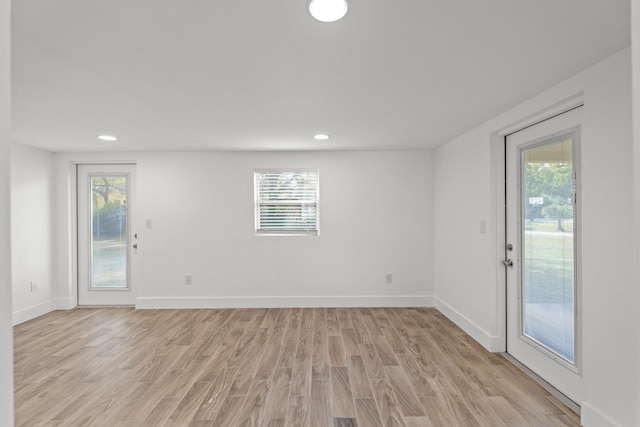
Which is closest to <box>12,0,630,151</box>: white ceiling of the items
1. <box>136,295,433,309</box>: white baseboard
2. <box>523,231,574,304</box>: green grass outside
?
<box>523,231,574,304</box>: green grass outside

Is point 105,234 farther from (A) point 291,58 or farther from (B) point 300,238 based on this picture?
(A) point 291,58

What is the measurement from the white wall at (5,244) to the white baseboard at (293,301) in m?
4.08

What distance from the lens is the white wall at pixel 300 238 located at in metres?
4.57

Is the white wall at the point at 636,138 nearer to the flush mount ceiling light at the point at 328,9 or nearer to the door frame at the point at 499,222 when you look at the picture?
the flush mount ceiling light at the point at 328,9

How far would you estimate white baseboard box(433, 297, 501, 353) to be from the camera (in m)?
3.08

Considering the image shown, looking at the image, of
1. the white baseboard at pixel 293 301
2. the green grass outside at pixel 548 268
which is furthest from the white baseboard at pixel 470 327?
the green grass outside at pixel 548 268

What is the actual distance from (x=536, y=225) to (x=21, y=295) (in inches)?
233

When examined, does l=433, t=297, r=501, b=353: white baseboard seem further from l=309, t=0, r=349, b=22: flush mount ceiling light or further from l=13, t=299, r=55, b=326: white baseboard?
l=13, t=299, r=55, b=326: white baseboard

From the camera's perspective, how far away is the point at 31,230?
4188 millimetres

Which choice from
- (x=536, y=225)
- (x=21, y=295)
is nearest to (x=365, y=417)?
(x=536, y=225)

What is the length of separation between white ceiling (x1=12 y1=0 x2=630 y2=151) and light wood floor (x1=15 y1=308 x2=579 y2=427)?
7.43 feet

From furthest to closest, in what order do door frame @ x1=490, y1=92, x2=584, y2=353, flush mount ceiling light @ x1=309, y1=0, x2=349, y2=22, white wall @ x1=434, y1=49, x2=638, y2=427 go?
1. door frame @ x1=490, y1=92, x2=584, y2=353
2. white wall @ x1=434, y1=49, x2=638, y2=427
3. flush mount ceiling light @ x1=309, y1=0, x2=349, y2=22

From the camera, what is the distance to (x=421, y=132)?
3.59 metres

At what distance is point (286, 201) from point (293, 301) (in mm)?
1462
